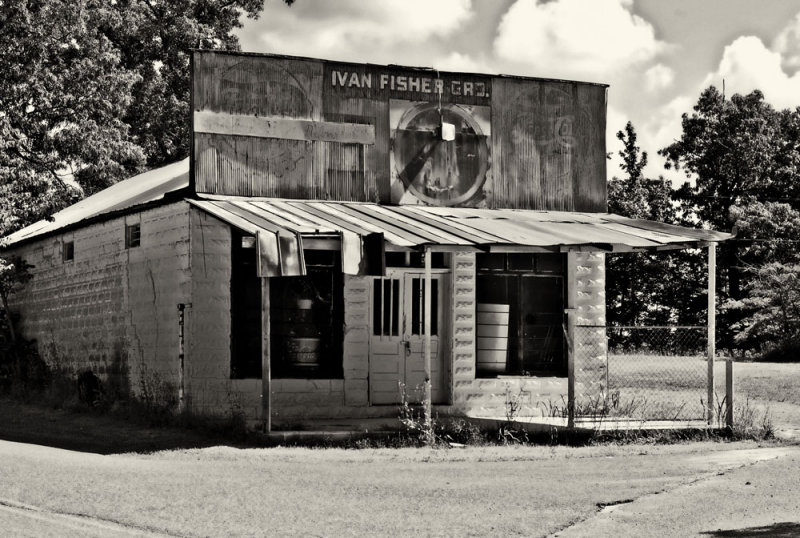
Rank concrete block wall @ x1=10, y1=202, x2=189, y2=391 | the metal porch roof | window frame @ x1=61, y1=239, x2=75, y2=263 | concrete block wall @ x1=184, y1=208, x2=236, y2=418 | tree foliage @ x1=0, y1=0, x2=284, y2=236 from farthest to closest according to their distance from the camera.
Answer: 1. tree foliage @ x1=0, y1=0, x2=284, y2=236
2. window frame @ x1=61, y1=239, x2=75, y2=263
3. concrete block wall @ x1=10, y1=202, x2=189, y2=391
4. concrete block wall @ x1=184, y1=208, x2=236, y2=418
5. the metal porch roof

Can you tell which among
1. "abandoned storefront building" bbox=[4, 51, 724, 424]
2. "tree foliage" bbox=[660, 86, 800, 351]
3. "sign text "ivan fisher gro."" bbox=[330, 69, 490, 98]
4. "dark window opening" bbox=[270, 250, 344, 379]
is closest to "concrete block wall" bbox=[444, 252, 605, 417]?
"abandoned storefront building" bbox=[4, 51, 724, 424]

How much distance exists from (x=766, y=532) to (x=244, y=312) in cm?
920

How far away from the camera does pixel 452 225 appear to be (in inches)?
632

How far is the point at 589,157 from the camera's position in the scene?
19.4 m

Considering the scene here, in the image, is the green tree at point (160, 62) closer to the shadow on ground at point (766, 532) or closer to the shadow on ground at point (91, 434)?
the shadow on ground at point (91, 434)

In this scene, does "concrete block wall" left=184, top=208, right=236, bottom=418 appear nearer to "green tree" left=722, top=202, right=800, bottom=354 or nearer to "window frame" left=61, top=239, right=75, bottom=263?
"window frame" left=61, top=239, right=75, bottom=263

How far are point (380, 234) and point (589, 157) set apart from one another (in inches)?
259

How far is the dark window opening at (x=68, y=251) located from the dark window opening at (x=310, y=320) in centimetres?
654

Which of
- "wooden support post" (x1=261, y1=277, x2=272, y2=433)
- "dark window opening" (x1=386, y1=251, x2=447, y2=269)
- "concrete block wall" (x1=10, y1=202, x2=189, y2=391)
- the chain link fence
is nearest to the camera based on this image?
"wooden support post" (x1=261, y1=277, x2=272, y2=433)

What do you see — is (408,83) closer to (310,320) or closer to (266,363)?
(310,320)

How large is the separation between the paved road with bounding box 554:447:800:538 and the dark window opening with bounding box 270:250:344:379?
21.7 ft

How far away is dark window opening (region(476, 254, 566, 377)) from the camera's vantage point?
1788cm

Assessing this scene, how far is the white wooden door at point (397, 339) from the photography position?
56.2 feet

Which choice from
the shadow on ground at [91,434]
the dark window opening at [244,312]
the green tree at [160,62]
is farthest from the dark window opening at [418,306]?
the green tree at [160,62]
